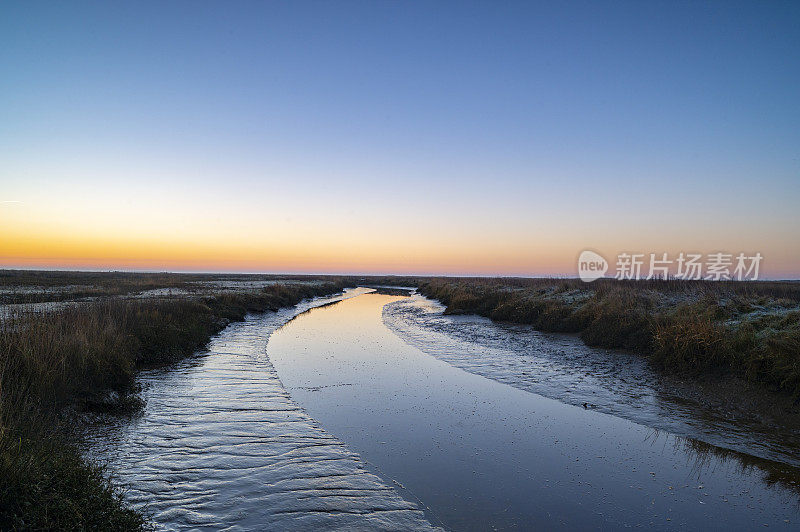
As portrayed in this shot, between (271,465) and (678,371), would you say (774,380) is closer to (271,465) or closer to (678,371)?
(678,371)

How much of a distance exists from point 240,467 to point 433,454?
9.85 ft

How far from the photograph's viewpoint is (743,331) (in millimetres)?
11641

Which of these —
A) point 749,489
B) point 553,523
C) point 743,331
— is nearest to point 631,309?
point 743,331

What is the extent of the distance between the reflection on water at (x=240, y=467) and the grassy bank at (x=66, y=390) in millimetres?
603

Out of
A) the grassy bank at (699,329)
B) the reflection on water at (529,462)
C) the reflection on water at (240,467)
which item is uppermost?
the grassy bank at (699,329)

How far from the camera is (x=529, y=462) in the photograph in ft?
22.6

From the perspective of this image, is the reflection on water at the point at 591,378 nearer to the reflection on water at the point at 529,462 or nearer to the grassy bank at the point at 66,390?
the reflection on water at the point at 529,462

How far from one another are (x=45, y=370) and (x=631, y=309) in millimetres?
19293

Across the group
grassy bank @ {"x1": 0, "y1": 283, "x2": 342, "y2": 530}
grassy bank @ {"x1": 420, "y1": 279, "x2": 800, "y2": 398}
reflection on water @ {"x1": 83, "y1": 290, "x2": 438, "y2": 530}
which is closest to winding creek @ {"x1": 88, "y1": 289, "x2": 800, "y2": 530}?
reflection on water @ {"x1": 83, "y1": 290, "x2": 438, "y2": 530}

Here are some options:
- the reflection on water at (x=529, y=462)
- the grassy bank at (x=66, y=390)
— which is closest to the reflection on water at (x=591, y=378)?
the reflection on water at (x=529, y=462)

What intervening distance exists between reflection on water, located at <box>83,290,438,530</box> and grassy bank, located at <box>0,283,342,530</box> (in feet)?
1.98

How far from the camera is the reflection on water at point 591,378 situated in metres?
Answer: 7.96

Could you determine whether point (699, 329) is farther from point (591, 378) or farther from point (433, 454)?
point (433, 454)

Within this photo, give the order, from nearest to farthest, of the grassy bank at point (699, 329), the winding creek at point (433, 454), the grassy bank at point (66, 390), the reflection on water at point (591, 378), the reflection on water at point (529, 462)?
the grassy bank at point (66, 390)
the winding creek at point (433, 454)
the reflection on water at point (529, 462)
the reflection on water at point (591, 378)
the grassy bank at point (699, 329)
